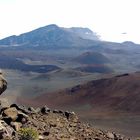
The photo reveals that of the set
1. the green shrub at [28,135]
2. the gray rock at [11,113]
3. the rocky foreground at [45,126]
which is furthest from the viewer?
the gray rock at [11,113]

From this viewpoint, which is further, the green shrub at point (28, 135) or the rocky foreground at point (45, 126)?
the rocky foreground at point (45, 126)

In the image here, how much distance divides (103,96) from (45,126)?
71.9m

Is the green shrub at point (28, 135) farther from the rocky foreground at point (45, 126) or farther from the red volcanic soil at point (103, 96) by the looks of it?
the red volcanic soil at point (103, 96)

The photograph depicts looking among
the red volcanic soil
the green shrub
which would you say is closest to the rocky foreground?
the green shrub

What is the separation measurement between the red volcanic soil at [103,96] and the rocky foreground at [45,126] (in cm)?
5422

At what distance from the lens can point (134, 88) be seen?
301ft

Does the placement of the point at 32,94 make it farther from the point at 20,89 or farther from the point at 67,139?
the point at 67,139

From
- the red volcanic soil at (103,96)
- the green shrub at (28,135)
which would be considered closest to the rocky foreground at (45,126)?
the green shrub at (28,135)

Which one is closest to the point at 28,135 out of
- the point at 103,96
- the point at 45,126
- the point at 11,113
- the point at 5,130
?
the point at 5,130

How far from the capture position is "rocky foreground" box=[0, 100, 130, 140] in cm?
1872

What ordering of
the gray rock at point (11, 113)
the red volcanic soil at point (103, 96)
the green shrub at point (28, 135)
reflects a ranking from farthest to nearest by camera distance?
the red volcanic soil at point (103, 96) → the gray rock at point (11, 113) → the green shrub at point (28, 135)

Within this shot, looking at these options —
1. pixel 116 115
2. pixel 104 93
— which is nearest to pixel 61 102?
pixel 104 93

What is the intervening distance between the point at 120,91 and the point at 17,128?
74834 mm

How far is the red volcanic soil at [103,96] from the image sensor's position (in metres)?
81.7
